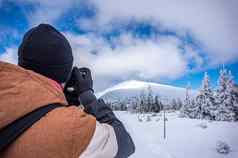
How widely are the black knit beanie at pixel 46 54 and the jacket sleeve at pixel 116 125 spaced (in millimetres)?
172

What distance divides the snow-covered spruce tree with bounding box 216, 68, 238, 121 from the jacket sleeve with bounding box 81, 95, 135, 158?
29.5m

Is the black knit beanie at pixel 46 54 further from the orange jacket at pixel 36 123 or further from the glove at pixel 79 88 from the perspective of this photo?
the orange jacket at pixel 36 123

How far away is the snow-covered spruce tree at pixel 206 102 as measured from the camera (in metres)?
30.2

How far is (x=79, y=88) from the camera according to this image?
3.42ft

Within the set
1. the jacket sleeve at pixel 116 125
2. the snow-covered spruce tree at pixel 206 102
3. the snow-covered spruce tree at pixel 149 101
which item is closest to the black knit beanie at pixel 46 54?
the jacket sleeve at pixel 116 125

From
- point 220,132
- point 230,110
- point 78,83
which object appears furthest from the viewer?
point 230,110

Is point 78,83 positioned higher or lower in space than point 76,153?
higher

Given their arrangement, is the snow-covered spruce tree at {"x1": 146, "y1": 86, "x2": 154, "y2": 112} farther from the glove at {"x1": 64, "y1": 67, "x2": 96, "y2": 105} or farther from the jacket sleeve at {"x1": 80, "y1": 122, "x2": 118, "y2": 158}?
the jacket sleeve at {"x1": 80, "y1": 122, "x2": 118, "y2": 158}

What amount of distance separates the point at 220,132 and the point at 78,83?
16.9 m

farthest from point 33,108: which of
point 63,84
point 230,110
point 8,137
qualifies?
point 230,110

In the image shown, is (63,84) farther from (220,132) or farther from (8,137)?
(220,132)

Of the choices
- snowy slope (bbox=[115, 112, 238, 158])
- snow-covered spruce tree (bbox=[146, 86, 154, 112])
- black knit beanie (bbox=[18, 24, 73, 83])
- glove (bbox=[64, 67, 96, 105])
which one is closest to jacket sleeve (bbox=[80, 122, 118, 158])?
glove (bbox=[64, 67, 96, 105])

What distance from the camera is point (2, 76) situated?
0.73 metres

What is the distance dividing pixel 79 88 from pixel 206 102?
31527 millimetres
